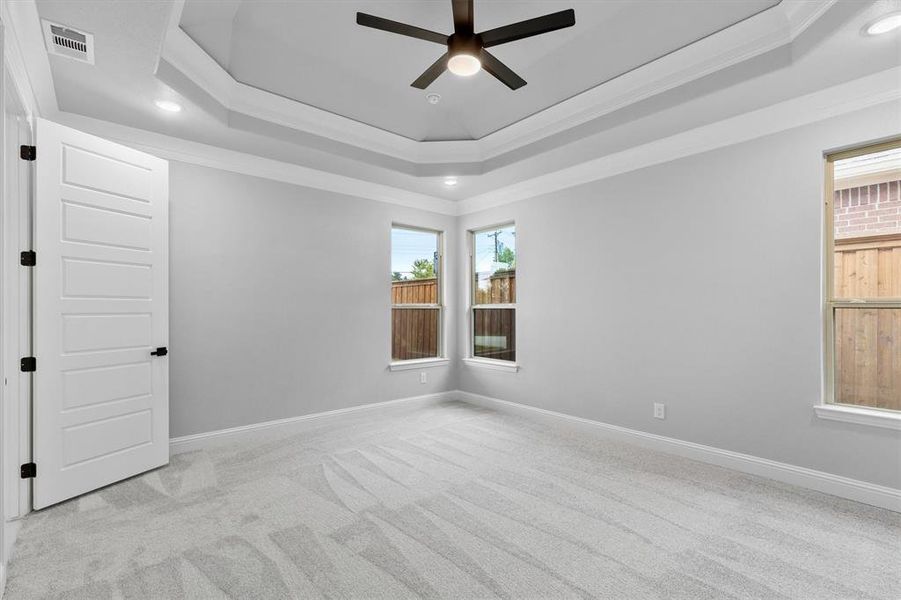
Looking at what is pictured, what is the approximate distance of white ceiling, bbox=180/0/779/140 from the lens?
269 centimetres

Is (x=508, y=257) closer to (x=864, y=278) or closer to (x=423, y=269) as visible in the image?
(x=423, y=269)

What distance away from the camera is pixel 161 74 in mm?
2699

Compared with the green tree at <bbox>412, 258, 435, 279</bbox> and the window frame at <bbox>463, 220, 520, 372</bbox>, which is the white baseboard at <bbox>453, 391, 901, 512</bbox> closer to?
the window frame at <bbox>463, 220, 520, 372</bbox>

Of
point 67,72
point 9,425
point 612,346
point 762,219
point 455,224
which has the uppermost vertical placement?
point 67,72

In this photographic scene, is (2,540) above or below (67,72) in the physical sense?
below

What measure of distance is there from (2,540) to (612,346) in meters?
4.11

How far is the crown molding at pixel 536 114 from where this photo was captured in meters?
2.53

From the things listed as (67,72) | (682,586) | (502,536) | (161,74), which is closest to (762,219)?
(682,586)

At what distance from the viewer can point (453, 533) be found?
2.37 metres

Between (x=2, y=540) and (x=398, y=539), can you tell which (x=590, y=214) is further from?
(x=2, y=540)

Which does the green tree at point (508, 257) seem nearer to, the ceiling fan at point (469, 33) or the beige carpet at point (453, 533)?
the beige carpet at point (453, 533)

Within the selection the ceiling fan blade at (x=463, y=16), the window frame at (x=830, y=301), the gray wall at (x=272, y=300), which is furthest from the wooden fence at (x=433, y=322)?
the ceiling fan blade at (x=463, y=16)

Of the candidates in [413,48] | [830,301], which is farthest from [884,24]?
[413,48]

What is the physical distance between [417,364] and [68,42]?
400 cm
